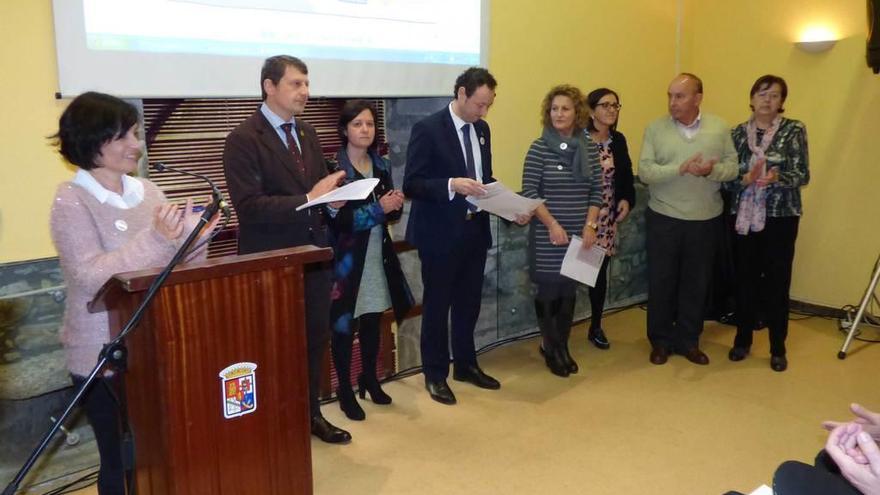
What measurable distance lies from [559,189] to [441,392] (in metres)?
1.13

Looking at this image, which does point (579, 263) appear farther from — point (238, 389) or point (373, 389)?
point (238, 389)

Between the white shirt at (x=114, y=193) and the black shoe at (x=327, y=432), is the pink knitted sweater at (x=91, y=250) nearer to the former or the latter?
the white shirt at (x=114, y=193)

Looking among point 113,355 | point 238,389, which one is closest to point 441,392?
point 238,389

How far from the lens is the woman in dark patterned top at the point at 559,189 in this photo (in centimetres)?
341

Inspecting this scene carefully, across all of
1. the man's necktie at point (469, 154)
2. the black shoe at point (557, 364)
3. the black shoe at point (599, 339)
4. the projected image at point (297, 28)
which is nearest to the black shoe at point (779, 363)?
the black shoe at point (599, 339)

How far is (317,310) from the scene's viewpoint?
2.64 meters

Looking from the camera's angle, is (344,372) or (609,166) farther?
(609,166)

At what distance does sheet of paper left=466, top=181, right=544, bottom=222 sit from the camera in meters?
2.98

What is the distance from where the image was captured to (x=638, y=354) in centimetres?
396

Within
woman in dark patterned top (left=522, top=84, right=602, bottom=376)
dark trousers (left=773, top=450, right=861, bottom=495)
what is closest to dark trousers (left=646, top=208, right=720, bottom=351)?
woman in dark patterned top (left=522, top=84, right=602, bottom=376)

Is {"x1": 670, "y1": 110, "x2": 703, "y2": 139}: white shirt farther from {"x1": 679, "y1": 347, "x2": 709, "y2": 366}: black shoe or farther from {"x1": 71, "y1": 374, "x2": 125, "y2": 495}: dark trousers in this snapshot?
{"x1": 71, "y1": 374, "x2": 125, "y2": 495}: dark trousers

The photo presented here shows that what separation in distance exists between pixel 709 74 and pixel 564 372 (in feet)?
8.75

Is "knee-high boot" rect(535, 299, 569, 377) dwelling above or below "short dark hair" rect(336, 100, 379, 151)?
below

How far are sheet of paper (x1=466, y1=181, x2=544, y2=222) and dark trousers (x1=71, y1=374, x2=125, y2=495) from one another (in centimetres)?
168
